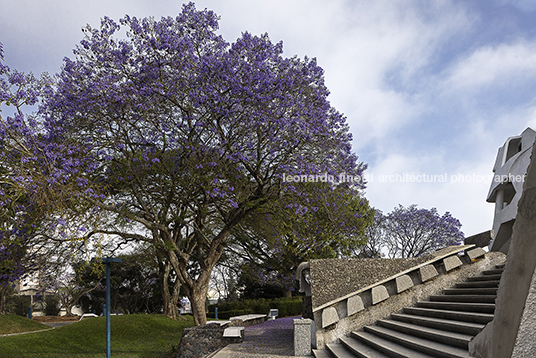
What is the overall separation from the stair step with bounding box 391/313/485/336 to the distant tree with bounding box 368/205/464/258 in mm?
23280

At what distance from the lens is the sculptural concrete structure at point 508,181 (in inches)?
823

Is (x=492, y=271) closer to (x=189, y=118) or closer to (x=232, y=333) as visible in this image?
(x=232, y=333)

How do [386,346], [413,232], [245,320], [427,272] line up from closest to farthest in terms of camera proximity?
[386,346] → [427,272] → [245,320] → [413,232]

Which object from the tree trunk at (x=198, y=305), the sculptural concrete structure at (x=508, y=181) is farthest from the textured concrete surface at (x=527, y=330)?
the sculptural concrete structure at (x=508, y=181)

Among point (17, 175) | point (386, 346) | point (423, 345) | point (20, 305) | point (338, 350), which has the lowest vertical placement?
point (20, 305)

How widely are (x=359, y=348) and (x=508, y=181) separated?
20575 millimetres

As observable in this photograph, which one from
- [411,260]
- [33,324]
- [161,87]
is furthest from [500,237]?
[33,324]

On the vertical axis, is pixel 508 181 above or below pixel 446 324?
above

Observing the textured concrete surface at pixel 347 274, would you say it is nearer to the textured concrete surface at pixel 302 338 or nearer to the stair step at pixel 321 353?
the textured concrete surface at pixel 302 338

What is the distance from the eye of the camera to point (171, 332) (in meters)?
15.9

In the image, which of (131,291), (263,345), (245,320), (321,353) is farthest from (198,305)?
(131,291)

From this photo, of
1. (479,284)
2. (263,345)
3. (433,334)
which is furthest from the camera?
(263,345)

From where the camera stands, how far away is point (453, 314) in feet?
21.8

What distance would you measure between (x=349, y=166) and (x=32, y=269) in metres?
11.0
